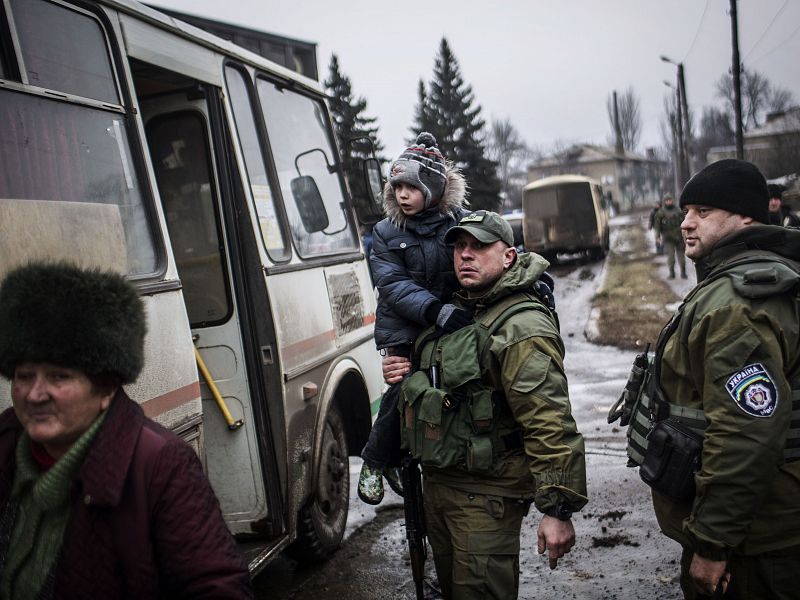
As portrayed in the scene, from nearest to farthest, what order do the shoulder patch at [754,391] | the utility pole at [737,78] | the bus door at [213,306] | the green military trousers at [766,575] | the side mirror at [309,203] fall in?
the shoulder patch at [754,391] < the green military trousers at [766,575] < the bus door at [213,306] < the side mirror at [309,203] < the utility pole at [737,78]

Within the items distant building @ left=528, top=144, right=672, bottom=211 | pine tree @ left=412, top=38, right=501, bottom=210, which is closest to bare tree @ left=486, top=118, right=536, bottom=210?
distant building @ left=528, top=144, right=672, bottom=211

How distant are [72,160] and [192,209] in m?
1.27

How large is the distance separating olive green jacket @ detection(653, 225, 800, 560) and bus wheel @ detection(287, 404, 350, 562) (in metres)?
2.43

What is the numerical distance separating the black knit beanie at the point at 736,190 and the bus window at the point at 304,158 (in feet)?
7.94

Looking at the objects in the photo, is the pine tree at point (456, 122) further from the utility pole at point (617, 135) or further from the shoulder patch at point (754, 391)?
the utility pole at point (617, 135)

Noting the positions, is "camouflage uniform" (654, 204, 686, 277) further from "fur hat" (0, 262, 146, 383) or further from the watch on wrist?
"fur hat" (0, 262, 146, 383)

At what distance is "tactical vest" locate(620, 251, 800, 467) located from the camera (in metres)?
2.29

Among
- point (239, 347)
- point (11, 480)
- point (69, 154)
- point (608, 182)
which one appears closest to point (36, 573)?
point (11, 480)

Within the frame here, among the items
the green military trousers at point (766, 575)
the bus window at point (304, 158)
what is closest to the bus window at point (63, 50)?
the bus window at point (304, 158)

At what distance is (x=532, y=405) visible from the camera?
268 centimetres

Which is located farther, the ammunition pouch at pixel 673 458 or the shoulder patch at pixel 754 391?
the ammunition pouch at pixel 673 458

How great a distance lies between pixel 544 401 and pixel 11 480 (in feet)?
5.45

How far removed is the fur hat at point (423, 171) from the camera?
337cm

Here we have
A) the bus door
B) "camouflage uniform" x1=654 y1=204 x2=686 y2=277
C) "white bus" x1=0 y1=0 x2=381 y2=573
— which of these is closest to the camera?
"white bus" x1=0 y1=0 x2=381 y2=573
